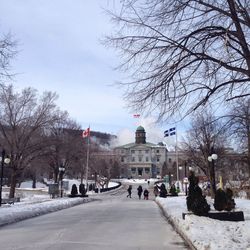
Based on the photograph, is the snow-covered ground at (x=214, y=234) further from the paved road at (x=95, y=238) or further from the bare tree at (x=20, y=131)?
the bare tree at (x=20, y=131)

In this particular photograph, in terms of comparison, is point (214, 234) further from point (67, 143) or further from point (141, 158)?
point (141, 158)

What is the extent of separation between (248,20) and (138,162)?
151487 mm

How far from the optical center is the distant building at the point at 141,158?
6201 inches

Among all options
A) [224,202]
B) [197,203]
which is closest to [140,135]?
[224,202]

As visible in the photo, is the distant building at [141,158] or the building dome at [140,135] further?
the building dome at [140,135]

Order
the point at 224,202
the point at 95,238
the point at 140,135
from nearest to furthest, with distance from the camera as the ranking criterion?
the point at 95,238, the point at 224,202, the point at 140,135

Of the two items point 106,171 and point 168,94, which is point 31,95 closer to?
point 168,94

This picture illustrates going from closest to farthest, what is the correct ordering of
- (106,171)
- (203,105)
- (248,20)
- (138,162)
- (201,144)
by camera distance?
1. (248,20)
2. (203,105)
3. (201,144)
4. (106,171)
5. (138,162)

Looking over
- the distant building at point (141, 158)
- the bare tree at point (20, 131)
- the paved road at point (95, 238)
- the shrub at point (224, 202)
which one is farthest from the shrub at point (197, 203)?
the distant building at point (141, 158)

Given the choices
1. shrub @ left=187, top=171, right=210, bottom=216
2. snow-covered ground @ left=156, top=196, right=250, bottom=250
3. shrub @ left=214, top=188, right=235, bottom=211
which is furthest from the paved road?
shrub @ left=214, top=188, right=235, bottom=211

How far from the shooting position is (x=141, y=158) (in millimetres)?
162375

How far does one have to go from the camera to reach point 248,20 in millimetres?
9719

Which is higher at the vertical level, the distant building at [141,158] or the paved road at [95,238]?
the distant building at [141,158]

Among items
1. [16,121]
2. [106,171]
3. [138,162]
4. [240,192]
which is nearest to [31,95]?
[16,121]
